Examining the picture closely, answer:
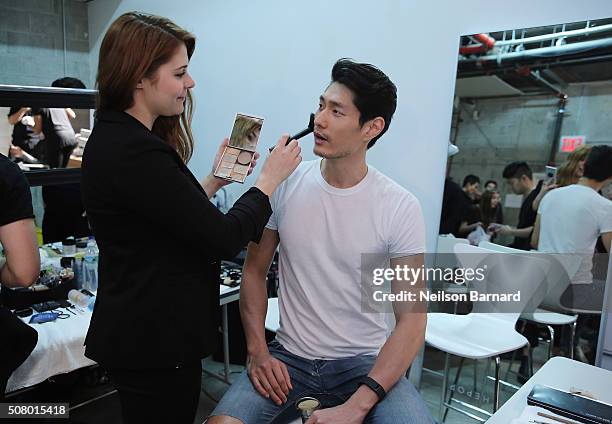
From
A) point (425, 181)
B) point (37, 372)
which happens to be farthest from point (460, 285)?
point (37, 372)

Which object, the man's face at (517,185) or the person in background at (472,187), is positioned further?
the person in background at (472,187)

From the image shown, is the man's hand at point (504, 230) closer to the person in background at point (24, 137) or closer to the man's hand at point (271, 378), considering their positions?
the man's hand at point (271, 378)

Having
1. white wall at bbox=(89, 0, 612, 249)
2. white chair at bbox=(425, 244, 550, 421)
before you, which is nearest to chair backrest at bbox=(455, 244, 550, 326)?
white chair at bbox=(425, 244, 550, 421)

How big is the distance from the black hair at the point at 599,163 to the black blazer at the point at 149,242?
54.7 inches

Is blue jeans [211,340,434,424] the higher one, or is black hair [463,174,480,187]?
black hair [463,174,480,187]

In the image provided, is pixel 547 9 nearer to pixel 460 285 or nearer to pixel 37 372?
pixel 460 285

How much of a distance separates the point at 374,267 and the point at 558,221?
958 millimetres

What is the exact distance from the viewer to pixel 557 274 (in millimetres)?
1918

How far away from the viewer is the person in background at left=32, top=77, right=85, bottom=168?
228 cm

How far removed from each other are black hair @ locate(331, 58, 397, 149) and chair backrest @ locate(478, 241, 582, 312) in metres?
1.03

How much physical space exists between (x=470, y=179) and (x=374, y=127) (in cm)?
85

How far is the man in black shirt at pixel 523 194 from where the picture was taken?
195 cm

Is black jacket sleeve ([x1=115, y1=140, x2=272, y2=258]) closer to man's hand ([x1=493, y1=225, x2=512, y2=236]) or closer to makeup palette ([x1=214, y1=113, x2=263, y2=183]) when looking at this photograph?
makeup palette ([x1=214, y1=113, x2=263, y2=183])

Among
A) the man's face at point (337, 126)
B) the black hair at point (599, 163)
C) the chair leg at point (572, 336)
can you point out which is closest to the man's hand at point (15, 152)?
the man's face at point (337, 126)
